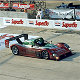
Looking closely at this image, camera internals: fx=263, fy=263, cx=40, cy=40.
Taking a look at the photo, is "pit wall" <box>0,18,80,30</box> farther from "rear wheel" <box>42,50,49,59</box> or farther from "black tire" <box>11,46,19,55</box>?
"rear wheel" <box>42,50,49,59</box>

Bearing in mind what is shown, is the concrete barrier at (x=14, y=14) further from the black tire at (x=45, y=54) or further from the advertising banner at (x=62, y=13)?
the black tire at (x=45, y=54)

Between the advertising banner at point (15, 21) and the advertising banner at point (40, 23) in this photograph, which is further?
the advertising banner at point (15, 21)

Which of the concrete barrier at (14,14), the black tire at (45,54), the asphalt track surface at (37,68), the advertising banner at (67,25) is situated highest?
the concrete barrier at (14,14)

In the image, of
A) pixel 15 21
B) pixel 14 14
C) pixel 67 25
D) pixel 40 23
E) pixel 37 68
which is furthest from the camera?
pixel 14 14

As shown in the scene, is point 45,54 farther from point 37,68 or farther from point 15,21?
point 15,21

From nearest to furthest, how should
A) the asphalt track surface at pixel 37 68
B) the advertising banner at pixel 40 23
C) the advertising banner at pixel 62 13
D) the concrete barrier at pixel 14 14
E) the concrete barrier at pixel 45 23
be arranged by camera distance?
the asphalt track surface at pixel 37 68 → the concrete barrier at pixel 45 23 → the advertising banner at pixel 40 23 → the advertising banner at pixel 62 13 → the concrete barrier at pixel 14 14

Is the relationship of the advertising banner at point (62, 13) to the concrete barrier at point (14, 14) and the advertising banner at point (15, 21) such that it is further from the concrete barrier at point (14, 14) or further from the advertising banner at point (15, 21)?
the advertising banner at point (15, 21)

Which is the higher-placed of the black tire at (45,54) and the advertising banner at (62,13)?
the advertising banner at (62,13)

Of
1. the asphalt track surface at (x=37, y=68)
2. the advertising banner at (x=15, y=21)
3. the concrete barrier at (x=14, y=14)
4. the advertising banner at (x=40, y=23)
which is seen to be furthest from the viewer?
the concrete barrier at (x=14, y=14)

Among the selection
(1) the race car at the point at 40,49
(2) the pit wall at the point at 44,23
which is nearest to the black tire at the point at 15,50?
(1) the race car at the point at 40,49

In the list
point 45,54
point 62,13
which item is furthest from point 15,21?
point 45,54

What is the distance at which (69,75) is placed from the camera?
1162cm

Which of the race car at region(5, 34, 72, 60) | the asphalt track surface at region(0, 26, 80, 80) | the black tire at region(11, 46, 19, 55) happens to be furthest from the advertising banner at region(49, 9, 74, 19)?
the black tire at region(11, 46, 19, 55)

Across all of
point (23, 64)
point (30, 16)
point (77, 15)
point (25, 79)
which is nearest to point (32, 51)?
point (23, 64)
